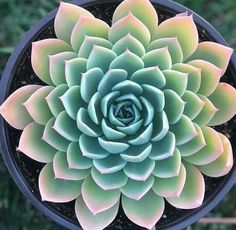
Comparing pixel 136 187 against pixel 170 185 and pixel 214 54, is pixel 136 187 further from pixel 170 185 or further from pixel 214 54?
pixel 214 54

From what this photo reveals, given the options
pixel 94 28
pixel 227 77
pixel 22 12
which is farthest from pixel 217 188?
pixel 22 12

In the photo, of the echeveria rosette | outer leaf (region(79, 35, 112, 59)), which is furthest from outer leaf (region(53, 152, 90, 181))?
outer leaf (region(79, 35, 112, 59))

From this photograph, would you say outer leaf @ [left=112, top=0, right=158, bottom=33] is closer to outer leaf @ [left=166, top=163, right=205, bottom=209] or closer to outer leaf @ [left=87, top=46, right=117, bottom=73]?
outer leaf @ [left=87, top=46, right=117, bottom=73]

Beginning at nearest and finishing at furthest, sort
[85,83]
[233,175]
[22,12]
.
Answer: [85,83], [233,175], [22,12]

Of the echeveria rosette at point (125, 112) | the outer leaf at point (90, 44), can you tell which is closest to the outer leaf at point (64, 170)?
the echeveria rosette at point (125, 112)

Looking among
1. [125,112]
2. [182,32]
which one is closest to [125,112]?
[125,112]

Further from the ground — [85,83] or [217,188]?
[85,83]

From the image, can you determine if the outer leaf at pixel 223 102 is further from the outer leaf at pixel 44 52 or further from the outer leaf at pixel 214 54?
the outer leaf at pixel 44 52

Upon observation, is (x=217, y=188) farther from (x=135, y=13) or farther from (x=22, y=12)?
(x=22, y=12)
